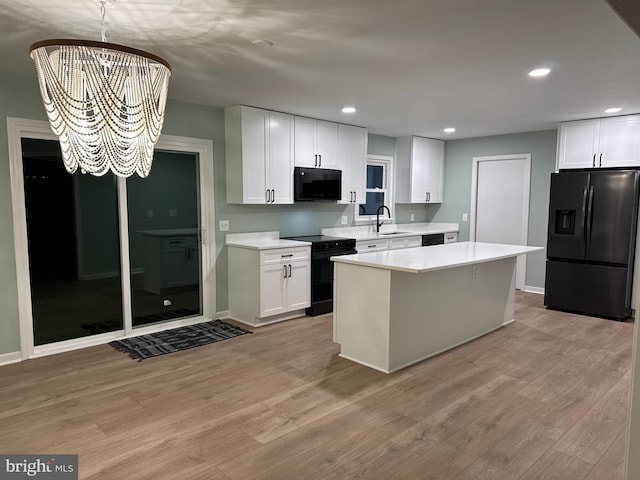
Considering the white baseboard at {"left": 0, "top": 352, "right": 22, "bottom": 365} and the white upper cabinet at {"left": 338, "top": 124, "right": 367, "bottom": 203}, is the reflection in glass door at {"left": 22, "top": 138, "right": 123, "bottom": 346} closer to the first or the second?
the white baseboard at {"left": 0, "top": 352, "right": 22, "bottom": 365}

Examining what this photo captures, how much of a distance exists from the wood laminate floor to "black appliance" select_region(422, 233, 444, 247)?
108 inches

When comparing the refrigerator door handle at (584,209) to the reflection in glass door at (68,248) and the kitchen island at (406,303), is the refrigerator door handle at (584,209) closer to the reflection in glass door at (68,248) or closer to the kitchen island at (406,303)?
the kitchen island at (406,303)

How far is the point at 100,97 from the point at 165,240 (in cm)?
294

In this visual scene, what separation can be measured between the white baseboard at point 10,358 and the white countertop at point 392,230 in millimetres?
3722

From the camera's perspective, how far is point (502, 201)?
6.79 meters

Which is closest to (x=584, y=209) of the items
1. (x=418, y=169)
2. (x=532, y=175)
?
(x=532, y=175)

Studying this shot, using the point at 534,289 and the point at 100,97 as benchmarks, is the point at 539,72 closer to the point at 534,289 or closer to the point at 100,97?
the point at 100,97

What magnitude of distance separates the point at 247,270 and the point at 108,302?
1438 mm

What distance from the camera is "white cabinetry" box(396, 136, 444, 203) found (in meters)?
6.97

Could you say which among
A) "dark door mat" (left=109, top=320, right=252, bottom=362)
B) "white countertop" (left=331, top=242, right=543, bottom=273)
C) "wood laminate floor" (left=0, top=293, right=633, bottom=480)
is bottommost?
"wood laminate floor" (left=0, top=293, right=633, bottom=480)

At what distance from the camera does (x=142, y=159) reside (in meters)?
2.22

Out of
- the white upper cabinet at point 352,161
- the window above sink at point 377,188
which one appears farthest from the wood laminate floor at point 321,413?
the window above sink at point 377,188

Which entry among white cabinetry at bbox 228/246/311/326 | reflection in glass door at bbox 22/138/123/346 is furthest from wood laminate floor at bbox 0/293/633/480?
white cabinetry at bbox 228/246/311/326

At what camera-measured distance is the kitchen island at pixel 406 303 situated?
11.3 ft
